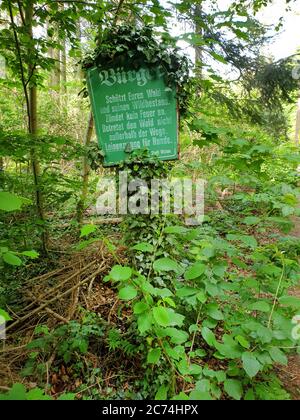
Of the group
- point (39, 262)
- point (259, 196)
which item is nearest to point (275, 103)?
point (259, 196)

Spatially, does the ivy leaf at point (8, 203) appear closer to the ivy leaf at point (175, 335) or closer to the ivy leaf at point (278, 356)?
the ivy leaf at point (175, 335)

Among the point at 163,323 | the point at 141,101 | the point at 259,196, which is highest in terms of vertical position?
the point at 141,101

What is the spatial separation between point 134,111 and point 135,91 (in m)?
0.16

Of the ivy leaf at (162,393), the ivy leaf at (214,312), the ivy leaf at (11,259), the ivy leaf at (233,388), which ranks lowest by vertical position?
the ivy leaf at (162,393)

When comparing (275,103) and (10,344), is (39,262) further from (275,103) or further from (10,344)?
(275,103)

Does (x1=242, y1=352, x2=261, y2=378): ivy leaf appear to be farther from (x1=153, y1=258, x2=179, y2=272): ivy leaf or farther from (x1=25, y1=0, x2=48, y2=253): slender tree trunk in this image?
(x1=25, y1=0, x2=48, y2=253): slender tree trunk

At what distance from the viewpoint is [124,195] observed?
2354mm

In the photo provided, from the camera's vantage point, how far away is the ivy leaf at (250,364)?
5.32 ft

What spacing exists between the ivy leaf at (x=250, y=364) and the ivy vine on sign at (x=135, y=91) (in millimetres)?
1518

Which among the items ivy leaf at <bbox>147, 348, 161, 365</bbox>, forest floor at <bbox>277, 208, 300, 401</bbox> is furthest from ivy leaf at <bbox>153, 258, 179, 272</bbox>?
forest floor at <bbox>277, 208, 300, 401</bbox>

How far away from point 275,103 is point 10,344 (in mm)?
7437

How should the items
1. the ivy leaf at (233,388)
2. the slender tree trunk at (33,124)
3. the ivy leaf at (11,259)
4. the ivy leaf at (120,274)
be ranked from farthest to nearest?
the slender tree trunk at (33,124)
the ivy leaf at (233,388)
the ivy leaf at (120,274)
the ivy leaf at (11,259)

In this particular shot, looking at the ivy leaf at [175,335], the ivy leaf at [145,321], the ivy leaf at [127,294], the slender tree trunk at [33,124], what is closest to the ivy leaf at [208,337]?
the ivy leaf at [175,335]
